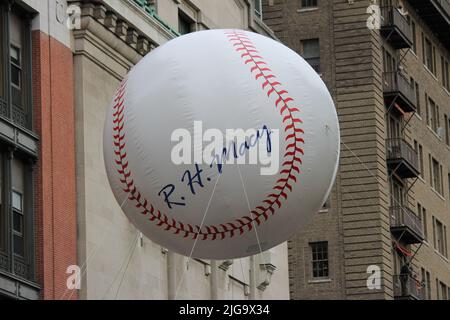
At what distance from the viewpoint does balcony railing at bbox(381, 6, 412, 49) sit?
74125 millimetres

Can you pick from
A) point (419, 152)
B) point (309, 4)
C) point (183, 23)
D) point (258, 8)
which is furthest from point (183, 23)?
point (419, 152)

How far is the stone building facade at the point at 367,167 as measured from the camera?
231 feet

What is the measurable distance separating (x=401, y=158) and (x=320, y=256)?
5.95 m

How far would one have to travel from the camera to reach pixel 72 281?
36.2 meters

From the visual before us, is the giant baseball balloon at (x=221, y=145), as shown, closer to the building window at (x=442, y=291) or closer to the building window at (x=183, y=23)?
the building window at (x=183, y=23)

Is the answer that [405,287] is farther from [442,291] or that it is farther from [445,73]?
[445,73]

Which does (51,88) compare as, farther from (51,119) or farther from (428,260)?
(428,260)

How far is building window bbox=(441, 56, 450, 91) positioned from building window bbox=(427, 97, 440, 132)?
3459mm

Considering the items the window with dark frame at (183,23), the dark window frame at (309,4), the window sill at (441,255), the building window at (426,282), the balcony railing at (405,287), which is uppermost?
the dark window frame at (309,4)

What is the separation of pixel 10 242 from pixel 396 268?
40.5m

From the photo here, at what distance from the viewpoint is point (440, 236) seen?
81000mm

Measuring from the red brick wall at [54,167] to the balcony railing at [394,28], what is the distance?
123 ft

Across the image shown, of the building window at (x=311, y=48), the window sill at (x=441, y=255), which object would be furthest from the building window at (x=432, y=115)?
the building window at (x=311, y=48)

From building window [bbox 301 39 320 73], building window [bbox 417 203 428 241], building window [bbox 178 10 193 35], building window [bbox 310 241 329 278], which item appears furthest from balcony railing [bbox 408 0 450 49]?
building window [bbox 178 10 193 35]
